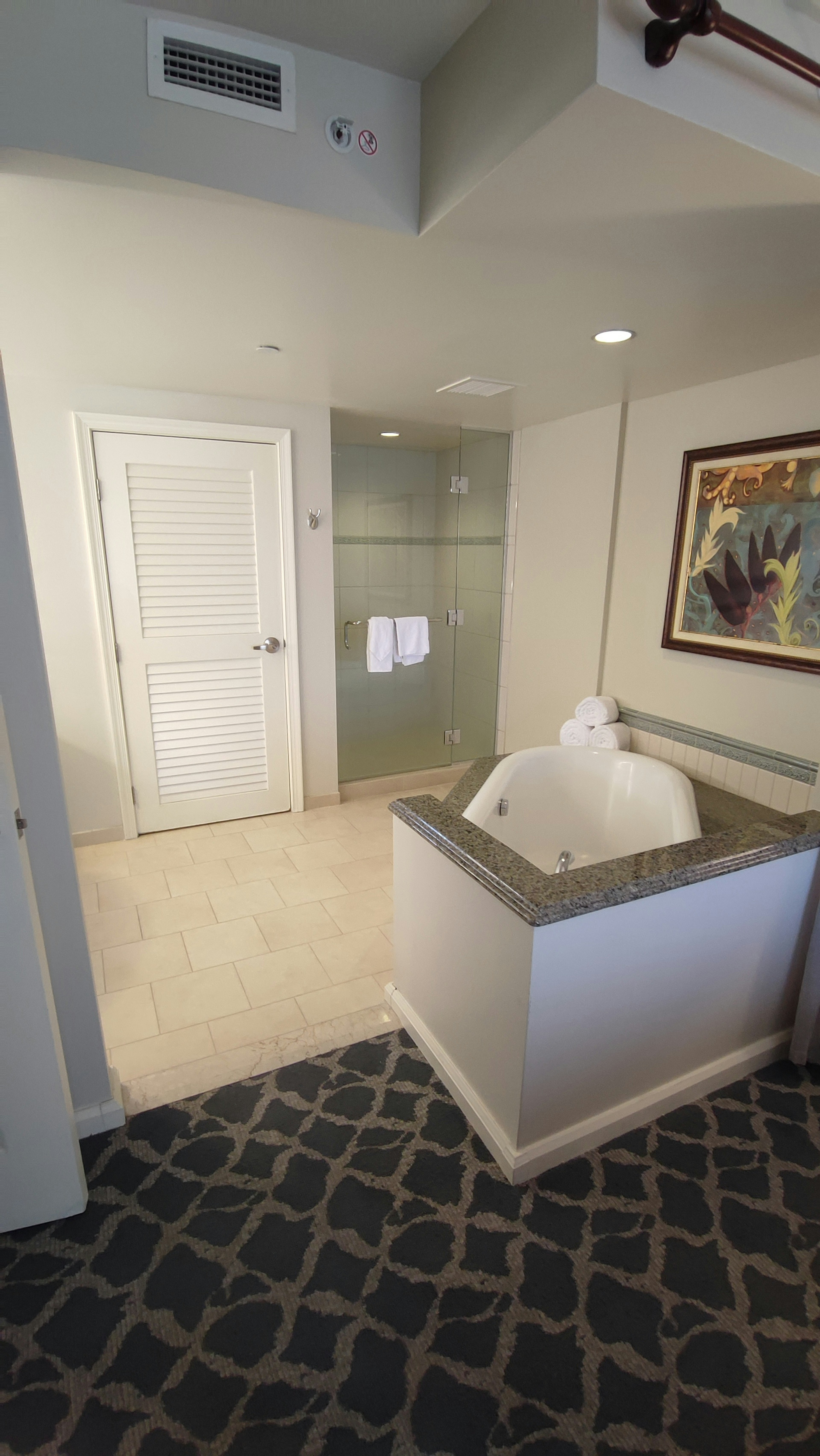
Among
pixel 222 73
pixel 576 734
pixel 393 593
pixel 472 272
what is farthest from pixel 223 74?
pixel 393 593

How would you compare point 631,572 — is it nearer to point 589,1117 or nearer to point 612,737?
point 612,737

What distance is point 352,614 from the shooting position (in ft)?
14.4

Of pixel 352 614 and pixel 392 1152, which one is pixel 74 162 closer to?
pixel 392 1152

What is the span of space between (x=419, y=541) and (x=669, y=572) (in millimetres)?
1976

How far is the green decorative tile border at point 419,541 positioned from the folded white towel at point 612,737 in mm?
1488

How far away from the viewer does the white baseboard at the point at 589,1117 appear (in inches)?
65.8

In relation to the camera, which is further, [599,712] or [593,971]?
[599,712]

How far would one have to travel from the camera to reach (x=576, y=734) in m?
3.28

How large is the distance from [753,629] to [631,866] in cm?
138

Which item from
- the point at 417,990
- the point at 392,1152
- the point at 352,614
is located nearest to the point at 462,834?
the point at 417,990

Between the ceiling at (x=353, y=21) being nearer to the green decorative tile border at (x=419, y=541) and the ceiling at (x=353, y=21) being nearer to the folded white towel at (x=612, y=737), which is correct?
the folded white towel at (x=612, y=737)

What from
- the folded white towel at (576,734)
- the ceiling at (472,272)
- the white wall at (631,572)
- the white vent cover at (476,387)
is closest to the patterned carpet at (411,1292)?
the white wall at (631,572)

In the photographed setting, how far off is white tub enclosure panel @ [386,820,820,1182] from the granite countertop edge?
0.11ft

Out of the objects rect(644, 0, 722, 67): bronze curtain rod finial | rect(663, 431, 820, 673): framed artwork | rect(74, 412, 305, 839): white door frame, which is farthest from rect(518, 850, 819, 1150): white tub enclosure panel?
rect(74, 412, 305, 839): white door frame
